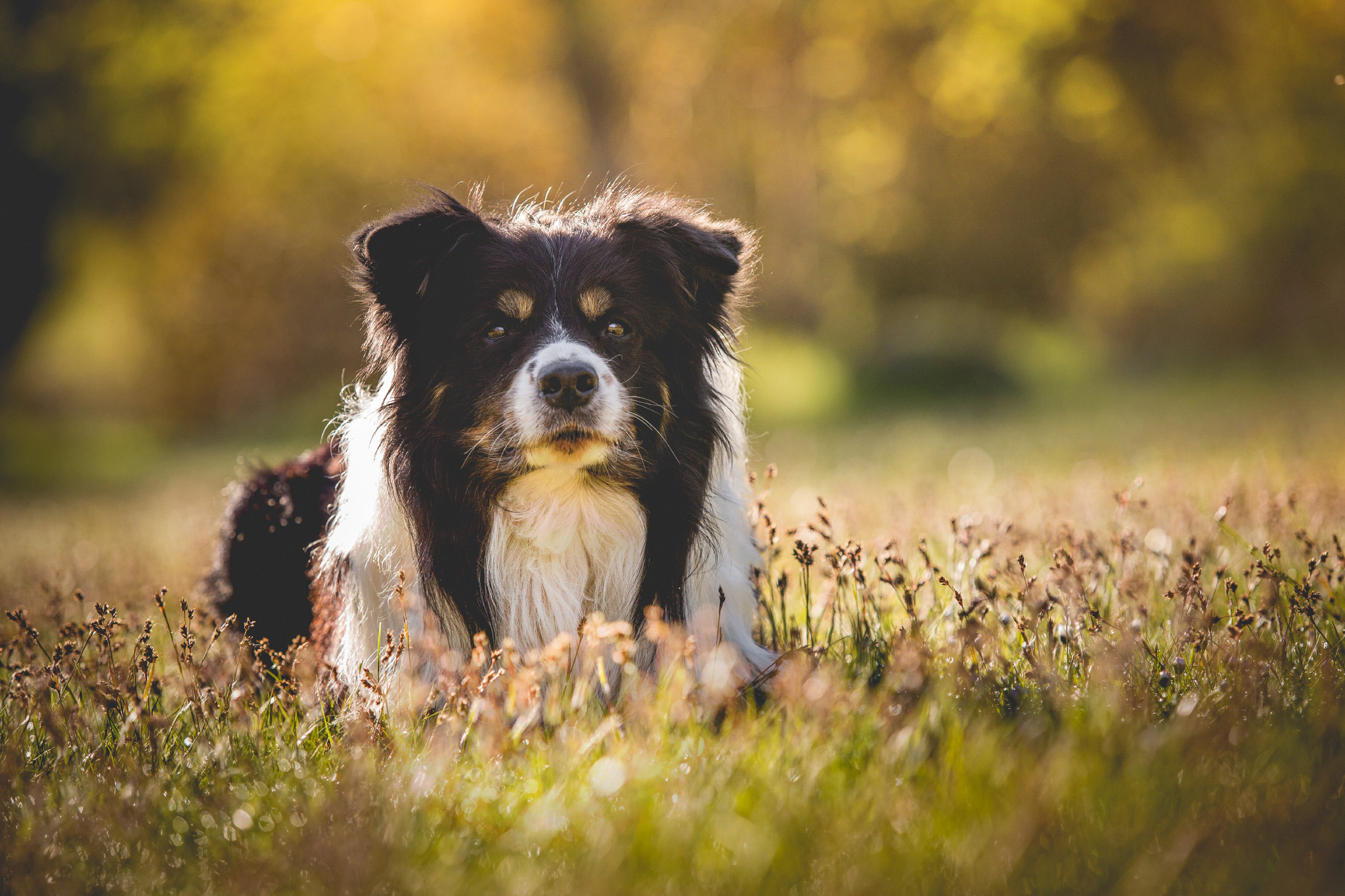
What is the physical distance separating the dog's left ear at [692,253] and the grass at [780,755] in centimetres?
97

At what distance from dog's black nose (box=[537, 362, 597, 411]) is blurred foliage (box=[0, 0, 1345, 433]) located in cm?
1053

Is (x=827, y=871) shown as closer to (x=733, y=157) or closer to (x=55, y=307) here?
(x=733, y=157)

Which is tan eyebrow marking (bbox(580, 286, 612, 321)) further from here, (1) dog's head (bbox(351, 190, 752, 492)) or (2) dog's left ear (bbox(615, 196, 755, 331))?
(2) dog's left ear (bbox(615, 196, 755, 331))

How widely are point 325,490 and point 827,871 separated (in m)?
2.92

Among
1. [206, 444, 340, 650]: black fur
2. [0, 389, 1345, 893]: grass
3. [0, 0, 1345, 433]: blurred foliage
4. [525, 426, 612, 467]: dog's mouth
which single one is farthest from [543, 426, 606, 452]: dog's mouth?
[0, 0, 1345, 433]: blurred foliage

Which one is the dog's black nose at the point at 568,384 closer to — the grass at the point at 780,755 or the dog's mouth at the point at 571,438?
the dog's mouth at the point at 571,438

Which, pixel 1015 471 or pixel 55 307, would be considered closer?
pixel 1015 471

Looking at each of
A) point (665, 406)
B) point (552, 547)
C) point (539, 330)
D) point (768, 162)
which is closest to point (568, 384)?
point (539, 330)

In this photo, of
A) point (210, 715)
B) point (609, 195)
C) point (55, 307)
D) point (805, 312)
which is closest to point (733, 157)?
point (805, 312)

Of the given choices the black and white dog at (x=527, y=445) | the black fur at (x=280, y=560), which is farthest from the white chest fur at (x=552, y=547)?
the black fur at (x=280, y=560)

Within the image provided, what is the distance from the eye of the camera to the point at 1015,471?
7.98 metres

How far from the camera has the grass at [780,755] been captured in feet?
6.42

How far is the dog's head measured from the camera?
3.07 meters

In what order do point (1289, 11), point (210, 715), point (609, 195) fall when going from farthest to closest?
1. point (1289, 11)
2. point (609, 195)
3. point (210, 715)
